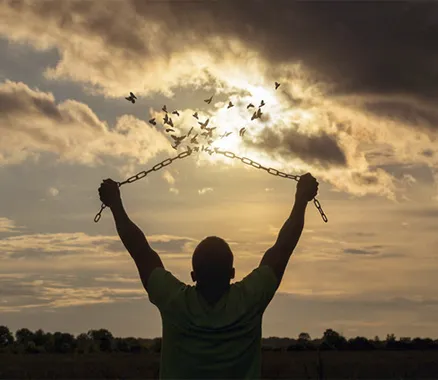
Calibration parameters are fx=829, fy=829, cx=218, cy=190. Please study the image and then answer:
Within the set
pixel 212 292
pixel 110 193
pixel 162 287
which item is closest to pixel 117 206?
pixel 110 193

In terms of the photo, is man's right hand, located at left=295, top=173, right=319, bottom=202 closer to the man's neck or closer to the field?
the man's neck

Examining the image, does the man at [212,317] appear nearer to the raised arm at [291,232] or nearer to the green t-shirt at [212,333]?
the green t-shirt at [212,333]

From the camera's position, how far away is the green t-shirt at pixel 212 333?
5859 mm

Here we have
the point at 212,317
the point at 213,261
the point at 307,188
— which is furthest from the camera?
the point at 307,188

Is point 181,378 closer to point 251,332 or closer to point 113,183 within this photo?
point 251,332

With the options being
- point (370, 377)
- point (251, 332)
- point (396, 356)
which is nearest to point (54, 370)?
point (370, 377)

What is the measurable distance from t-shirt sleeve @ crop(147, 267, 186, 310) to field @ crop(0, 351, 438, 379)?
12.8 meters

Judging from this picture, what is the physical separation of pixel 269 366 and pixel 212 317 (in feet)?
49.0

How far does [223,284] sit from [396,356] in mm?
18083

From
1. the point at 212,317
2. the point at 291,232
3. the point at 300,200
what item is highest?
the point at 300,200

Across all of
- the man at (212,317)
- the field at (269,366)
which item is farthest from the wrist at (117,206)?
the field at (269,366)

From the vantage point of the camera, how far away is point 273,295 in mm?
6098

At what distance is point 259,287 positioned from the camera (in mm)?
6012

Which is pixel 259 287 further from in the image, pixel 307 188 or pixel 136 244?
pixel 307 188
